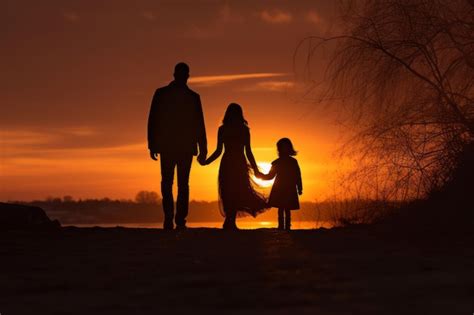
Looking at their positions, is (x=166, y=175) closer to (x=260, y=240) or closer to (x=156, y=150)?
(x=156, y=150)

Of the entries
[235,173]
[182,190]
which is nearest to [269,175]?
[235,173]

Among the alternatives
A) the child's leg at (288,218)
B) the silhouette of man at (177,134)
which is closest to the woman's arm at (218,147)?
the silhouette of man at (177,134)

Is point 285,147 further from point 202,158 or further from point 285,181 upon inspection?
point 202,158

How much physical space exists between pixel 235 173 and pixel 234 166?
119 mm

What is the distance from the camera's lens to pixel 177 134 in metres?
11.2

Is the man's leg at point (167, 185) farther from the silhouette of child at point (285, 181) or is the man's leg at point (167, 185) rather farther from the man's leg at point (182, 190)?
the silhouette of child at point (285, 181)

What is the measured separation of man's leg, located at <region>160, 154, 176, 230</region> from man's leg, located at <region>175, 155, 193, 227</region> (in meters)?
0.11

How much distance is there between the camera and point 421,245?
24.3 feet

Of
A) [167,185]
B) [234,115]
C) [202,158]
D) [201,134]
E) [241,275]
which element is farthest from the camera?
[234,115]

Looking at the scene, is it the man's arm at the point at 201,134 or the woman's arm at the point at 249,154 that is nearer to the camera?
the man's arm at the point at 201,134

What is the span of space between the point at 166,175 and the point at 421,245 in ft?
15.4

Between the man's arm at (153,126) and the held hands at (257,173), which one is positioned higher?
the man's arm at (153,126)

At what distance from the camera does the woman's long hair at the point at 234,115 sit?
1211 cm

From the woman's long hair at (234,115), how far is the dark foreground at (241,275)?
12.1 ft
